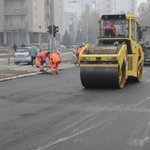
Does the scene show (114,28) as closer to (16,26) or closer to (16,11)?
(16,26)

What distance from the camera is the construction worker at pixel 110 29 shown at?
15.3 m

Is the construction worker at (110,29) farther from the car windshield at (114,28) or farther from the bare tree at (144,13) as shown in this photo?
the bare tree at (144,13)

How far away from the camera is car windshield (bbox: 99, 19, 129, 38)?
1507cm

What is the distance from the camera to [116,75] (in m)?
13.3

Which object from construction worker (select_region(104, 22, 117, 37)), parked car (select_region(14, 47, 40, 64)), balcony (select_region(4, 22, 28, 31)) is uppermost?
balcony (select_region(4, 22, 28, 31))

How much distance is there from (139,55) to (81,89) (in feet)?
12.6

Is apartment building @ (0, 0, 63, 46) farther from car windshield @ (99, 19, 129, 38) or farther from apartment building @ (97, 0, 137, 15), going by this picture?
apartment building @ (97, 0, 137, 15)

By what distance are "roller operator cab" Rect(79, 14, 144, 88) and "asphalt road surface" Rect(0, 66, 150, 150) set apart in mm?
573

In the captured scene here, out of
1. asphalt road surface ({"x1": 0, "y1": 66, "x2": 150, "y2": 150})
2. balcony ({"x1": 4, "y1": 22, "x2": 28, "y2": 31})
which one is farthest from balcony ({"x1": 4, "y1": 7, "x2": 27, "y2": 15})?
asphalt road surface ({"x1": 0, "y1": 66, "x2": 150, "y2": 150})

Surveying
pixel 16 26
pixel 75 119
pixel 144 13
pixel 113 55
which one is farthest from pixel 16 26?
pixel 75 119

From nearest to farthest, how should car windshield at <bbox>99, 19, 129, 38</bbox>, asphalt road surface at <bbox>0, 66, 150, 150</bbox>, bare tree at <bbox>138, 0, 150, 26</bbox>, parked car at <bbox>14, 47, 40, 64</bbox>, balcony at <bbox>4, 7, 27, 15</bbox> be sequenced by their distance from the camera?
1. asphalt road surface at <bbox>0, 66, 150, 150</bbox>
2. car windshield at <bbox>99, 19, 129, 38</bbox>
3. parked car at <bbox>14, 47, 40, 64</bbox>
4. balcony at <bbox>4, 7, 27, 15</bbox>
5. bare tree at <bbox>138, 0, 150, 26</bbox>

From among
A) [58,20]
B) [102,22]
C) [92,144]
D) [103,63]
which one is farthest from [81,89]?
[58,20]

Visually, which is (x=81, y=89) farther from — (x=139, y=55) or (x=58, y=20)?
(x=58, y=20)

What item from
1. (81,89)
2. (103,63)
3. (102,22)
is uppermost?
(102,22)
